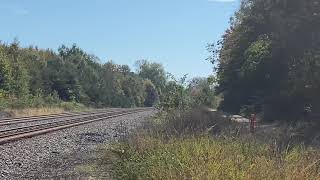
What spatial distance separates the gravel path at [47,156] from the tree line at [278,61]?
365 inches

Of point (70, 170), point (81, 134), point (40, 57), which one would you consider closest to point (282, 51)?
point (81, 134)

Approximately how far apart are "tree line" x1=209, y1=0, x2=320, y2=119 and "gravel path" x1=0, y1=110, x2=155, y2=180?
926 centimetres

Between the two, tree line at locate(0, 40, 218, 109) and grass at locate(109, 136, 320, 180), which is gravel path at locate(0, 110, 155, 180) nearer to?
grass at locate(109, 136, 320, 180)

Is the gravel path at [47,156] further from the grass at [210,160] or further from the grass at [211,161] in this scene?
the grass at [211,161]

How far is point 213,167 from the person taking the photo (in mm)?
7996

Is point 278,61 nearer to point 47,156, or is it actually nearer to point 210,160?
point 47,156

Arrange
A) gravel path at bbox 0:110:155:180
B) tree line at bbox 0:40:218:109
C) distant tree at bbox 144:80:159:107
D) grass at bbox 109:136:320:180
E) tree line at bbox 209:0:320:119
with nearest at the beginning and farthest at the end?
grass at bbox 109:136:320:180
gravel path at bbox 0:110:155:180
tree line at bbox 209:0:320:119
tree line at bbox 0:40:218:109
distant tree at bbox 144:80:159:107

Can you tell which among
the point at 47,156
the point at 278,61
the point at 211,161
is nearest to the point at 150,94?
the point at 278,61

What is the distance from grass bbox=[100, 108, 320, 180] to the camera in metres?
7.82

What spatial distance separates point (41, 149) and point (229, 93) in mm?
31489

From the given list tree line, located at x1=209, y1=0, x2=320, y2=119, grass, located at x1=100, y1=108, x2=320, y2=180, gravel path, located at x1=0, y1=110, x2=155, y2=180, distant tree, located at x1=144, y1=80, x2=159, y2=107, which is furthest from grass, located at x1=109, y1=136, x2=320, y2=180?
distant tree, located at x1=144, y1=80, x2=159, y2=107

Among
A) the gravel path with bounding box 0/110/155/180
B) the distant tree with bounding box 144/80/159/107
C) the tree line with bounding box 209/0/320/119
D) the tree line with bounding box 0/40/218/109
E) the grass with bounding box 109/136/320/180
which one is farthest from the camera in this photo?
the distant tree with bounding box 144/80/159/107

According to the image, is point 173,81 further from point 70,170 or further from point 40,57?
point 40,57

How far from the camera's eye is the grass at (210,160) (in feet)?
25.6
